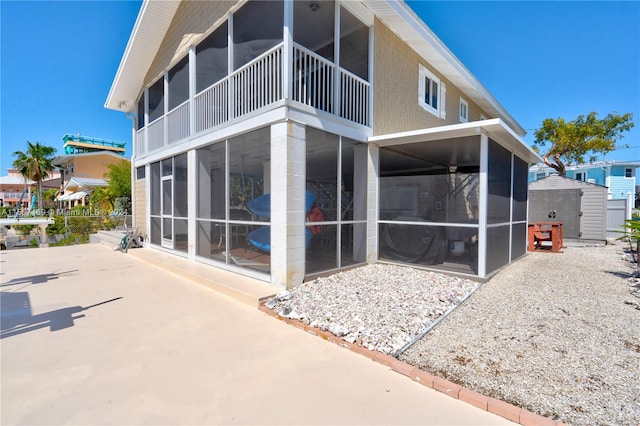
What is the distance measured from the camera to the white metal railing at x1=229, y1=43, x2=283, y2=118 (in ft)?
17.0

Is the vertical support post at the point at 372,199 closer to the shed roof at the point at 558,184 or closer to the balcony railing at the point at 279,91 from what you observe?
the balcony railing at the point at 279,91

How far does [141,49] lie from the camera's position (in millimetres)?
9195

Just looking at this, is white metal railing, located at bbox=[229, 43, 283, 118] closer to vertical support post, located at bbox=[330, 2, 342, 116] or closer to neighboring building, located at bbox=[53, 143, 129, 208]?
vertical support post, located at bbox=[330, 2, 342, 116]

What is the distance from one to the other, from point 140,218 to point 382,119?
30.2 feet

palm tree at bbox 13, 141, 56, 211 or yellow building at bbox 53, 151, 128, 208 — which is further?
yellow building at bbox 53, 151, 128, 208

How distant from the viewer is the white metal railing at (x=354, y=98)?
5992 millimetres

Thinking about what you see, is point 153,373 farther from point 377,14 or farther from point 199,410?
point 377,14

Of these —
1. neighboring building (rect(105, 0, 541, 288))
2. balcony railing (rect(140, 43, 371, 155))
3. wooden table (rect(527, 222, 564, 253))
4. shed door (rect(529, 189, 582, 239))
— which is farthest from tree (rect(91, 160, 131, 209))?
shed door (rect(529, 189, 582, 239))

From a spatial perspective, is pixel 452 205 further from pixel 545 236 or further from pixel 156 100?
pixel 156 100

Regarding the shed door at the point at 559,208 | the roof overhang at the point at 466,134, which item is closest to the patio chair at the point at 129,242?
the roof overhang at the point at 466,134

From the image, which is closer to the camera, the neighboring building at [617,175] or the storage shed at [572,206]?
the storage shed at [572,206]

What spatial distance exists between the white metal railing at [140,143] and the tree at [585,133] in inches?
732

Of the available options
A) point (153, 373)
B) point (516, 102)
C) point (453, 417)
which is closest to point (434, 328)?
point (453, 417)

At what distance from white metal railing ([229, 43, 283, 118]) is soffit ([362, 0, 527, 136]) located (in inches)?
94.5
